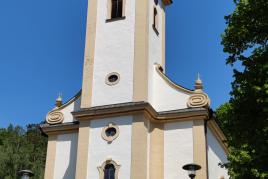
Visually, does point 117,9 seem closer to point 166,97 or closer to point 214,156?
point 166,97

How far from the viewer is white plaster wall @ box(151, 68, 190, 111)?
25.1m

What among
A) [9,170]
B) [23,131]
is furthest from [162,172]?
[23,131]

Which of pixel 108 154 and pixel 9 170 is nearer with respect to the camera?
pixel 108 154

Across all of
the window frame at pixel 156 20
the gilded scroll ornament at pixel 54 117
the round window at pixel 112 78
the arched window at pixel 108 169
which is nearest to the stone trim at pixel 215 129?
the round window at pixel 112 78

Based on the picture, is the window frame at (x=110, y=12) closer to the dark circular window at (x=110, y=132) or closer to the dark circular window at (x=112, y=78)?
the dark circular window at (x=112, y=78)

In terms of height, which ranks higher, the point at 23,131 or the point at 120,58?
the point at 23,131

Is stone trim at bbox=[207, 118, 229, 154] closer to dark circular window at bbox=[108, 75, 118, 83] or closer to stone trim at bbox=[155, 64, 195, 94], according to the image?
stone trim at bbox=[155, 64, 195, 94]

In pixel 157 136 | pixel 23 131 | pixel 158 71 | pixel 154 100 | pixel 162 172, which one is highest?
pixel 23 131

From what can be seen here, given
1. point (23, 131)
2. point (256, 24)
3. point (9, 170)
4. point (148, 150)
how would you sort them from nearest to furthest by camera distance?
point (256, 24) < point (148, 150) < point (9, 170) < point (23, 131)

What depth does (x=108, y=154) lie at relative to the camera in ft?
78.1

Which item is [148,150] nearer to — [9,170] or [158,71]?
[158,71]

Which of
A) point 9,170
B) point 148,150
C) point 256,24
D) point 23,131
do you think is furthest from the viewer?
point 23,131

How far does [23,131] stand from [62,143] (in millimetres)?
31987

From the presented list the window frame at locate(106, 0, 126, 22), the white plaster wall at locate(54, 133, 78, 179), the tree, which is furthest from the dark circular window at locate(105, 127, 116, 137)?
the tree
